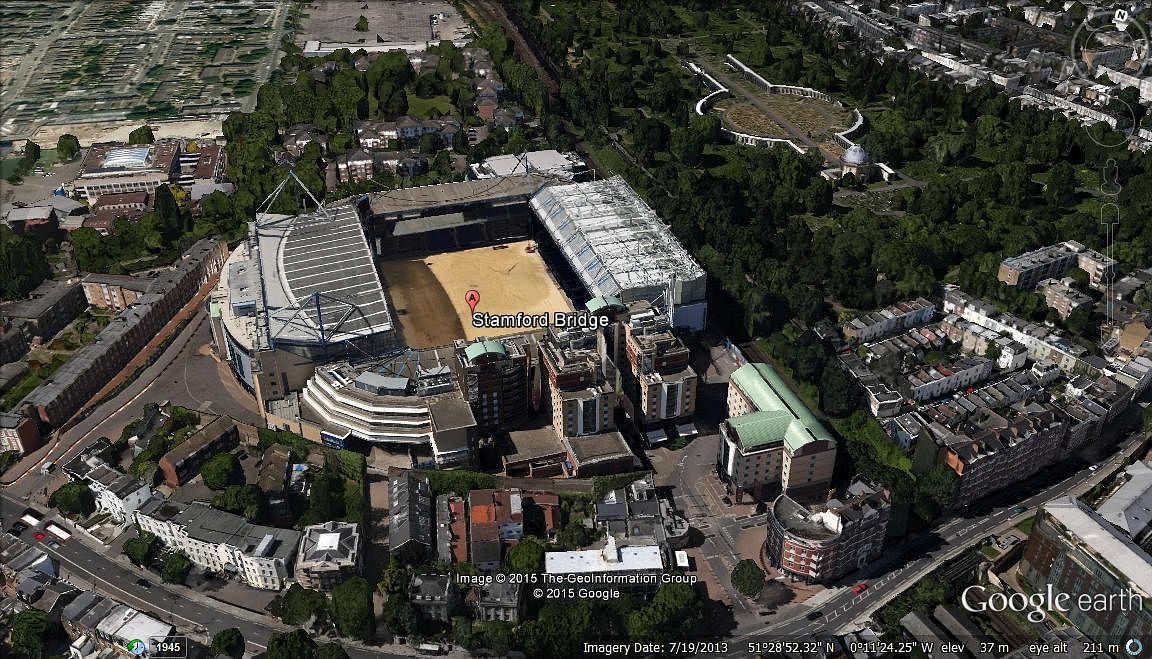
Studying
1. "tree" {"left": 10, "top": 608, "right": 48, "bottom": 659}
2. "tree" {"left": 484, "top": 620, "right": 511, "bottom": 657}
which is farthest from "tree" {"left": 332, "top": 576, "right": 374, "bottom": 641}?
"tree" {"left": 10, "top": 608, "right": 48, "bottom": 659}

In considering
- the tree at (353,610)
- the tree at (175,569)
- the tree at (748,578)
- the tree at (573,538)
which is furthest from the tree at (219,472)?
the tree at (748,578)

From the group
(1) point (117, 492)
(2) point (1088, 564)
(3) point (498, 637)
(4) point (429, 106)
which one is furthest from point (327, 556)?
(4) point (429, 106)

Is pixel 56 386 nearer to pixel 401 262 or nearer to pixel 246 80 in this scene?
pixel 401 262

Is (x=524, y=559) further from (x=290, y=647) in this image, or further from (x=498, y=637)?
(x=290, y=647)

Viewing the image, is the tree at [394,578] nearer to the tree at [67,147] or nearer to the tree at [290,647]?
the tree at [290,647]

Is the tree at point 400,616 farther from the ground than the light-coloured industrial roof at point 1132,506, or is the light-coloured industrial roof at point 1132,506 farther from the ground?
the light-coloured industrial roof at point 1132,506
